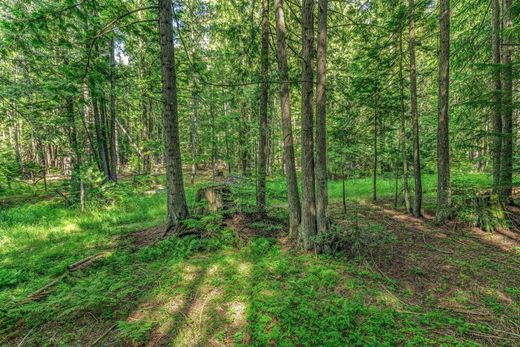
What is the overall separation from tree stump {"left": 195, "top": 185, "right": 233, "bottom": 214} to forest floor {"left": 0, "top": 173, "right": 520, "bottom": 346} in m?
0.43

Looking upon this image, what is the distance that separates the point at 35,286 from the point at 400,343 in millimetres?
5140

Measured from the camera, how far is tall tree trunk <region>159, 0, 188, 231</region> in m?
5.31

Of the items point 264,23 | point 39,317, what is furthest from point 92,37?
point 39,317

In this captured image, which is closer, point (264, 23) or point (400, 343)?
point (400, 343)

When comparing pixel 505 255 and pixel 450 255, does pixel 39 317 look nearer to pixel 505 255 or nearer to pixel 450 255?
pixel 450 255

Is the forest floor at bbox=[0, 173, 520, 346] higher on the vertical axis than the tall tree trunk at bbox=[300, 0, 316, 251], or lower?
lower

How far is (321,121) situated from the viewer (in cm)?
449

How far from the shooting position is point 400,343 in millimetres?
2479

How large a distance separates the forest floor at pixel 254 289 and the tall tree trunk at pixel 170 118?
65 cm

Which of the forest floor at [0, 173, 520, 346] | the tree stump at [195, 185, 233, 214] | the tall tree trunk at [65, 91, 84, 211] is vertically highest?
the tall tree trunk at [65, 91, 84, 211]

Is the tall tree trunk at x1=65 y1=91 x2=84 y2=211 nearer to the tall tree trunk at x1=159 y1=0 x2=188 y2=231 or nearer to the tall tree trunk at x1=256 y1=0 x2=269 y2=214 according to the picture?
the tall tree trunk at x1=159 y1=0 x2=188 y2=231

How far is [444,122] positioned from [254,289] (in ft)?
22.4

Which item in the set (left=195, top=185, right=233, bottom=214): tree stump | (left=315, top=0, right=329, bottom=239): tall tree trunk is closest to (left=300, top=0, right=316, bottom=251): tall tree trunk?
(left=315, top=0, right=329, bottom=239): tall tree trunk

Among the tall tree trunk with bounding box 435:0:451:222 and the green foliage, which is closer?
the green foliage
